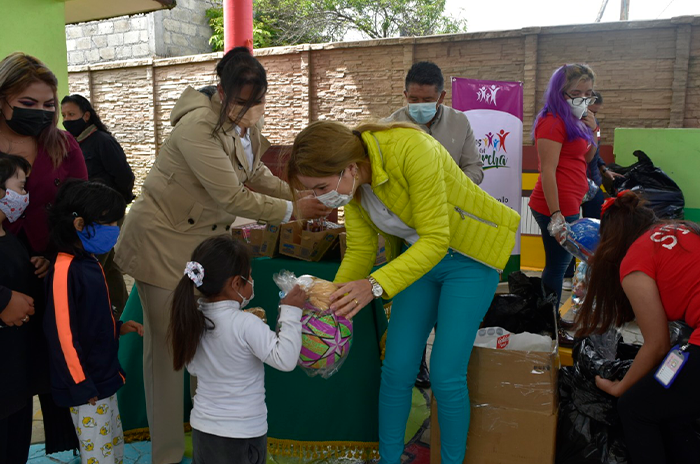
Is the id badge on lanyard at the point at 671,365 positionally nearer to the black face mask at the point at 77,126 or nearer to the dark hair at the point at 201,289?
the dark hair at the point at 201,289

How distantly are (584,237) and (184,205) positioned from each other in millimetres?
1953

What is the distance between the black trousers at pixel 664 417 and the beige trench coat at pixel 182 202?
1.56 m

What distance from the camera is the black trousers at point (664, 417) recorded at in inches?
77.2

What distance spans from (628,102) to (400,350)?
7.30 meters

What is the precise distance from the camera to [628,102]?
26.7ft

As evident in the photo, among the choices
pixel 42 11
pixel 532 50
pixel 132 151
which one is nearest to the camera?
pixel 42 11

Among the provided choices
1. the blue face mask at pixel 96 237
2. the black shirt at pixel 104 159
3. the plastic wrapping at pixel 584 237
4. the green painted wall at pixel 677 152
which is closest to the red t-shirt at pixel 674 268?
the plastic wrapping at pixel 584 237

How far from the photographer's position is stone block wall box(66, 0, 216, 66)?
1541 centimetres

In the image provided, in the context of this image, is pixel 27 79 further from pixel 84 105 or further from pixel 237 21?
pixel 237 21

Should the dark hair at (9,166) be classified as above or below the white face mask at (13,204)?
above

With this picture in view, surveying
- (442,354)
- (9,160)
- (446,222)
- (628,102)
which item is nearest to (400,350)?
(442,354)

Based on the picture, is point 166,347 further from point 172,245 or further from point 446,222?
point 446,222

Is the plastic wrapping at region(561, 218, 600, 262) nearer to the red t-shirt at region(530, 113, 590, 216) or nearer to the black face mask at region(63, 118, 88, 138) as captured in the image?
the red t-shirt at region(530, 113, 590, 216)

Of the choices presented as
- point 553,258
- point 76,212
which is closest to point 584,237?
point 553,258
